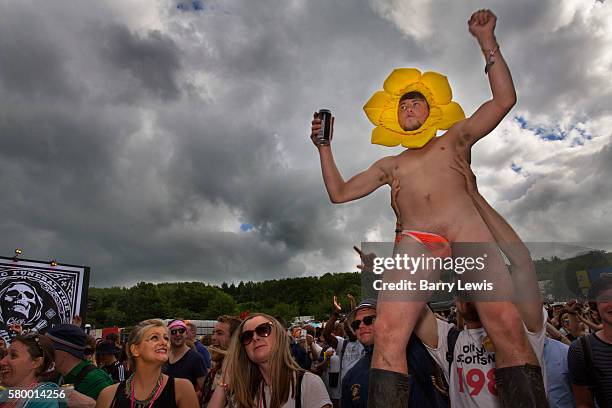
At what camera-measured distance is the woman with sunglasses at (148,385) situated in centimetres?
379

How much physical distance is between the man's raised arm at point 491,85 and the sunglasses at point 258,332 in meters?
2.22

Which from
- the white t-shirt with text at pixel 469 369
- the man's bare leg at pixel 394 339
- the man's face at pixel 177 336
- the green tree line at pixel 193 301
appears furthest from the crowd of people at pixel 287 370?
the green tree line at pixel 193 301

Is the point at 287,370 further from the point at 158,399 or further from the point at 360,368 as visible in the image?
the point at 158,399

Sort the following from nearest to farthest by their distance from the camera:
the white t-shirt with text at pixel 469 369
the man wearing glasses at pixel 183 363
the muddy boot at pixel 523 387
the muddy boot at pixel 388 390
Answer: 1. the muddy boot at pixel 523 387
2. the muddy boot at pixel 388 390
3. the white t-shirt with text at pixel 469 369
4. the man wearing glasses at pixel 183 363

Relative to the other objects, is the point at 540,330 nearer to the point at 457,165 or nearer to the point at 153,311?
the point at 457,165

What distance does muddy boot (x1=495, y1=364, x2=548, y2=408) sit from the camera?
2.19 metres

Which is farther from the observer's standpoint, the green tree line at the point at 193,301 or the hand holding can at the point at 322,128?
the green tree line at the point at 193,301

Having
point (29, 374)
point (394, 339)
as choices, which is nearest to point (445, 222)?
point (394, 339)

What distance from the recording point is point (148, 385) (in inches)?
155

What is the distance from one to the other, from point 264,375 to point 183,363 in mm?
3134

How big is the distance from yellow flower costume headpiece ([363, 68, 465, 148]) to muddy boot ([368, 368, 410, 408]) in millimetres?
1480

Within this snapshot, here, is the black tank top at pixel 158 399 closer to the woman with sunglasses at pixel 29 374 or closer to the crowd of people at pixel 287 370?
the crowd of people at pixel 287 370

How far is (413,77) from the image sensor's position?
311cm

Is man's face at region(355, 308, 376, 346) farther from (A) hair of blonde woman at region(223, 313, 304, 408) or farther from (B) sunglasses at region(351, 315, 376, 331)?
(A) hair of blonde woman at region(223, 313, 304, 408)
